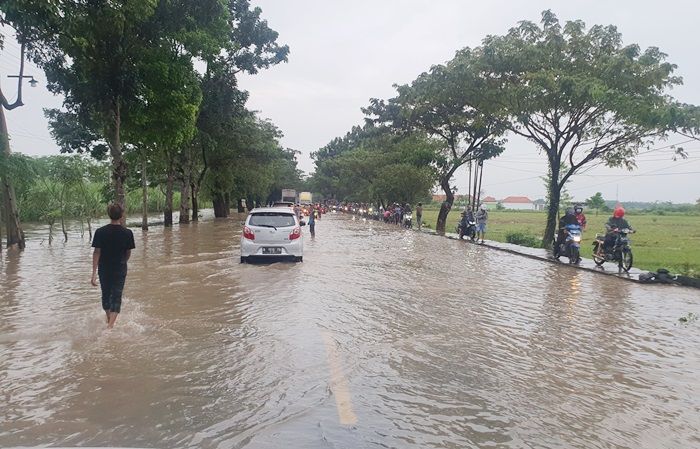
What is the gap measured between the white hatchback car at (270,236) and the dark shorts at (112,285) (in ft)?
24.7

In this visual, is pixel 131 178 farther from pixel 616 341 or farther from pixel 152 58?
pixel 616 341

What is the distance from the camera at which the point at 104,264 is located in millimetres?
7266

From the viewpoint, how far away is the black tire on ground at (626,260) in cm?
1478

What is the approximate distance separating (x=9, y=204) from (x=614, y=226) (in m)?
19.2

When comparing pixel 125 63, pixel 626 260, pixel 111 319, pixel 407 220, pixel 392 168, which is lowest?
pixel 111 319

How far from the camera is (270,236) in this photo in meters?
15.0

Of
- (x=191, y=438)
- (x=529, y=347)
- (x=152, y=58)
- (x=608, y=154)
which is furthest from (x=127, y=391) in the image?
(x=608, y=154)

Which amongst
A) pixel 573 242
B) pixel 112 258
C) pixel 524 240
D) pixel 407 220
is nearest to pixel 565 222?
pixel 573 242

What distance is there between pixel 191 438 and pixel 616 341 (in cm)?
577

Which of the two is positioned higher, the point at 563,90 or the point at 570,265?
the point at 563,90

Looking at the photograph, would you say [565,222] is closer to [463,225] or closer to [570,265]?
[570,265]

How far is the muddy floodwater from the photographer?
4270mm

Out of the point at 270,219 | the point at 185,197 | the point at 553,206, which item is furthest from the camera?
the point at 185,197

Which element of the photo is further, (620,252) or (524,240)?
(524,240)
